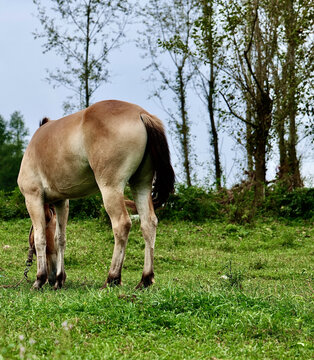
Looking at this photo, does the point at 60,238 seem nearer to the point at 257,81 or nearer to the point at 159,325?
the point at 159,325

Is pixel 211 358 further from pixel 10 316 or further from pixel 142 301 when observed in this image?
pixel 10 316

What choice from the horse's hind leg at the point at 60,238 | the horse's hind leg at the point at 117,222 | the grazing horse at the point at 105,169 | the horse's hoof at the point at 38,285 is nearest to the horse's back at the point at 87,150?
the grazing horse at the point at 105,169

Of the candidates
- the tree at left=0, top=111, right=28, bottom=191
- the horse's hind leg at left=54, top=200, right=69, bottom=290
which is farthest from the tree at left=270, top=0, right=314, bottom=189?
the tree at left=0, top=111, right=28, bottom=191

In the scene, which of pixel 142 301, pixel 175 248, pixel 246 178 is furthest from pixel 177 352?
pixel 246 178

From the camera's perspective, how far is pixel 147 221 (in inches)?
252

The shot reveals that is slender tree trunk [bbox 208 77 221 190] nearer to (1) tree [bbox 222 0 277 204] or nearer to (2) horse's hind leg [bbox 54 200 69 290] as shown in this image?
(1) tree [bbox 222 0 277 204]

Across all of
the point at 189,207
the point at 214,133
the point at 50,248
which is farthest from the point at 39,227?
the point at 214,133

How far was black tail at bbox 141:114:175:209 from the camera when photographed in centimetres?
610

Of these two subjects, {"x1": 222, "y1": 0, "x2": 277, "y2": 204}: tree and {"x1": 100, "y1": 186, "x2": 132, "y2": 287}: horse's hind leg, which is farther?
{"x1": 222, "y1": 0, "x2": 277, "y2": 204}: tree

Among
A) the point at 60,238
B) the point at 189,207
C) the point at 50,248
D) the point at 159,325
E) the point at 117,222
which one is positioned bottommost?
the point at 159,325

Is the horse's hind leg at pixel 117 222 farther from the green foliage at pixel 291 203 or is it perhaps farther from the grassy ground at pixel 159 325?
the green foliage at pixel 291 203

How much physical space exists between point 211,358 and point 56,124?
14.0 feet

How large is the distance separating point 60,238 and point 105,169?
1.80m

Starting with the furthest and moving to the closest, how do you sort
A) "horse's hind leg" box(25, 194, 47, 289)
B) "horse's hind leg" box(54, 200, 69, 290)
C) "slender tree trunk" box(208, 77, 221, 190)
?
"slender tree trunk" box(208, 77, 221, 190) → "horse's hind leg" box(54, 200, 69, 290) → "horse's hind leg" box(25, 194, 47, 289)
